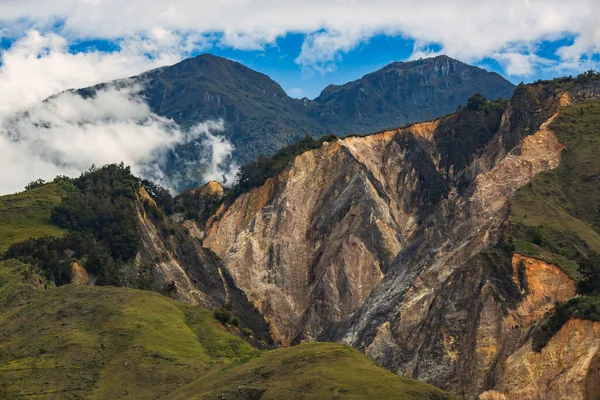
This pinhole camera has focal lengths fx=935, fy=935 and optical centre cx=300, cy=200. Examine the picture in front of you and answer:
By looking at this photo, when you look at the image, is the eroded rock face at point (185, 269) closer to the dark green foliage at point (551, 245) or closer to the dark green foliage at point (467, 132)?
the dark green foliage at point (551, 245)

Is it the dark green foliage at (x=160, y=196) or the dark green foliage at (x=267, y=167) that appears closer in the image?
the dark green foliage at (x=267, y=167)

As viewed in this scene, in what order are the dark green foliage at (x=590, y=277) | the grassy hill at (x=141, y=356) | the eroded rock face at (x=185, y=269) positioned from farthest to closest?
the eroded rock face at (x=185, y=269) → the dark green foliage at (x=590, y=277) → the grassy hill at (x=141, y=356)

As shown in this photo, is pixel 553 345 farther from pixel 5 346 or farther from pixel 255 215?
pixel 255 215

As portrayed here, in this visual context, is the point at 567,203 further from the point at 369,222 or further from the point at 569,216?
the point at 369,222

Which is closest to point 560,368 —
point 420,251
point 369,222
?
point 420,251

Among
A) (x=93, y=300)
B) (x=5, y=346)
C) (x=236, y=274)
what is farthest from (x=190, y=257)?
(x=5, y=346)

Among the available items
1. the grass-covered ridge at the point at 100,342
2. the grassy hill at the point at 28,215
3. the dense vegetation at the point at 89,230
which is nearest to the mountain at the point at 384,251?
the dense vegetation at the point at 89,230
